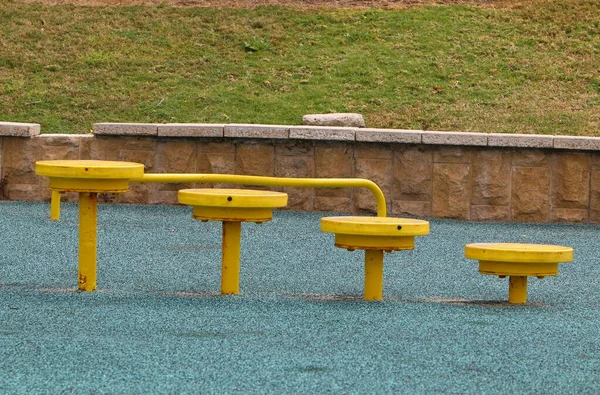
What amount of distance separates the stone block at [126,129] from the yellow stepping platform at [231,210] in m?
4.85

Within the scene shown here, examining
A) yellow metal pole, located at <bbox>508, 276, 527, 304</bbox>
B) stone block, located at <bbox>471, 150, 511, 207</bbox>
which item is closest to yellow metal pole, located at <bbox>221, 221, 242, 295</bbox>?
yellow metal pole, located at <bbox>508, 276, 527, 304</bbox>

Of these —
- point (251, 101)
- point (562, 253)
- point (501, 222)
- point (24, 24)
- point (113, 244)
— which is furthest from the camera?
point (24, 24)

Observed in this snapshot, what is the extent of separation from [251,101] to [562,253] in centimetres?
852

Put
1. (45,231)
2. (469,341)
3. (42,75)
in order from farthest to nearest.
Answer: (42,75)
(45,231)
(469,341)

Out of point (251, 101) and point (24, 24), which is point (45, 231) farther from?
point (24, 24)

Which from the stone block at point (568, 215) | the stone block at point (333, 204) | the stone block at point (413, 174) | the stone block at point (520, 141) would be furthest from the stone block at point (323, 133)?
the stone block at point (568, 215)

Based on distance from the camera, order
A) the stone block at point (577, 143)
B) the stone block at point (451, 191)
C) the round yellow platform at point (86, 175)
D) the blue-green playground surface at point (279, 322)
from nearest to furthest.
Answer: the blue-green playground surface at point (279, 322)
the round yellow platform at point (86, 175)
the stone block at point (577, 143)
the stone block at point (451, 191)

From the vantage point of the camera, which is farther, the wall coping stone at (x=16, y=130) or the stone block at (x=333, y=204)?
the wall coping stone at (x=16, y=130)

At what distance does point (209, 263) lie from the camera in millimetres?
8383

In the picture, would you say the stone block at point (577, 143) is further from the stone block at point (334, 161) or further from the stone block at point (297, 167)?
the stone block at point (297, 167)

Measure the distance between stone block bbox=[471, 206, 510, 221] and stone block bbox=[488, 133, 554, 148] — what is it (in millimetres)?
658

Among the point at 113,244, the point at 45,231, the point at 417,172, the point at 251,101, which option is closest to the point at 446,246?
the point at 417,172

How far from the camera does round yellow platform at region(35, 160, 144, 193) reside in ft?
21.7

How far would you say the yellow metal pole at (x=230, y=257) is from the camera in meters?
6.91
